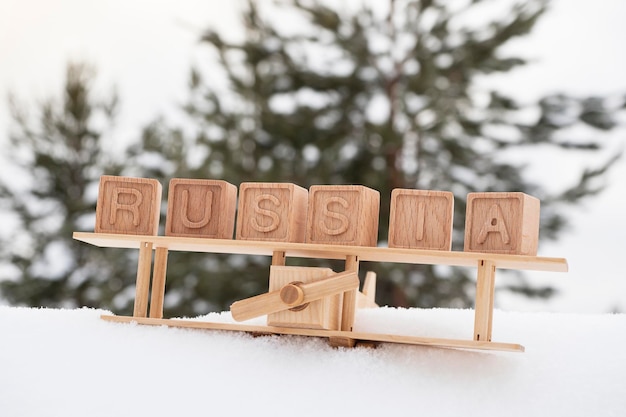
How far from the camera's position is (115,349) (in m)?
1.12

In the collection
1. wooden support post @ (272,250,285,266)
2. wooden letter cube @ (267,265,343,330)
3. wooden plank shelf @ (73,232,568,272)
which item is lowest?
wooden letter cube @ (267,265,343,330)

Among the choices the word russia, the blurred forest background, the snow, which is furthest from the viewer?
the blurred forest background

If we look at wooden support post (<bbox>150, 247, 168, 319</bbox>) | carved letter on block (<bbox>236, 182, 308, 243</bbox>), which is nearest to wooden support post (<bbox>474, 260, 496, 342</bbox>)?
carved letter on block (<bbox>236, 182, 308, 243</bbox>)

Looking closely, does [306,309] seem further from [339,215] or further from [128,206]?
[128,206]

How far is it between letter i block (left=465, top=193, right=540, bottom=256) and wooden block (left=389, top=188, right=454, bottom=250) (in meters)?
0.03

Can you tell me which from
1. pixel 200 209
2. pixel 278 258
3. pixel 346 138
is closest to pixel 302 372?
pixel 278 258

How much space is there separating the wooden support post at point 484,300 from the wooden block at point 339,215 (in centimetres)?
17

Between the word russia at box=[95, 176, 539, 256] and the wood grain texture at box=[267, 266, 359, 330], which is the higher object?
the word russia at box=[95, 176, 539, 256]

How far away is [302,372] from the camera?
1.06 m

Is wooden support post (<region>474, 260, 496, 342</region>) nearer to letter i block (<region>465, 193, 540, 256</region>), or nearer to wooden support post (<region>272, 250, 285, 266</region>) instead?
letter i block (<region>465, 193, 540, 256</region>)

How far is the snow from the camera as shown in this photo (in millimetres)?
981

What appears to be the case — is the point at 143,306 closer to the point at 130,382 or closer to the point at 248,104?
the point at 130,382

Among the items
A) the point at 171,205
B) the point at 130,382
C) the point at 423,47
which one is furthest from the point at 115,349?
the point at 423,47

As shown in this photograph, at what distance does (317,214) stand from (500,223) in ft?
0.84
